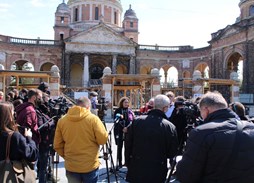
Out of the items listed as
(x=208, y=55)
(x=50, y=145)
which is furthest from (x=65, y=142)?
(x=208, y=55)

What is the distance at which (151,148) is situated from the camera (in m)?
4.28

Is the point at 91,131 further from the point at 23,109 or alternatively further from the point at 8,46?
the point at 8,46

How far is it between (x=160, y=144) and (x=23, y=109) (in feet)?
8.27

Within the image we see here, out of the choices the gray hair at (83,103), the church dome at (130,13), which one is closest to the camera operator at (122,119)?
the gray hair at (83,103)

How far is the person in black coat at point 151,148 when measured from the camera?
168 inches

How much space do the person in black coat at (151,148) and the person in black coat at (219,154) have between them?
1.31m

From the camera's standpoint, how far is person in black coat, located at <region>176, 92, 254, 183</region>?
2814 mm

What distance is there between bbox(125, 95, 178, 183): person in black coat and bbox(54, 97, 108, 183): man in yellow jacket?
522 mm

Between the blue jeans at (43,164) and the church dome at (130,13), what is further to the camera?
the church dome at (130,13)

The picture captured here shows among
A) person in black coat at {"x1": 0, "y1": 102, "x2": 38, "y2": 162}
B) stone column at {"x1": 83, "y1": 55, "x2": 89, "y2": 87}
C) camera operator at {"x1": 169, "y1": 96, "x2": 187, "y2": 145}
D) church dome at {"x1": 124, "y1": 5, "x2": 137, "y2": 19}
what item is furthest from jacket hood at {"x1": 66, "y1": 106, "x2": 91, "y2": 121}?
church dome at {"x1": 124, "y1": 5, "x2": 137, "y2": 19}

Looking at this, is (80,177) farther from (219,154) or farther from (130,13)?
(130,13)

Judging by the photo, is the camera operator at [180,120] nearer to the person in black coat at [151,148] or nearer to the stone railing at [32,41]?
the person in black coat at [151,148]

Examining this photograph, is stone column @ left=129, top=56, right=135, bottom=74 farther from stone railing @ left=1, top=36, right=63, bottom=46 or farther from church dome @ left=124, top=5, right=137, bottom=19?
stone railing @ left=1, top=36, right=63, bottom=46

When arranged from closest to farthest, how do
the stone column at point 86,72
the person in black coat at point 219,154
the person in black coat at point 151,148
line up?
the person in black coat at point 219,154 < the person in black coat at point 151,148 < the stone column at point 86,72
